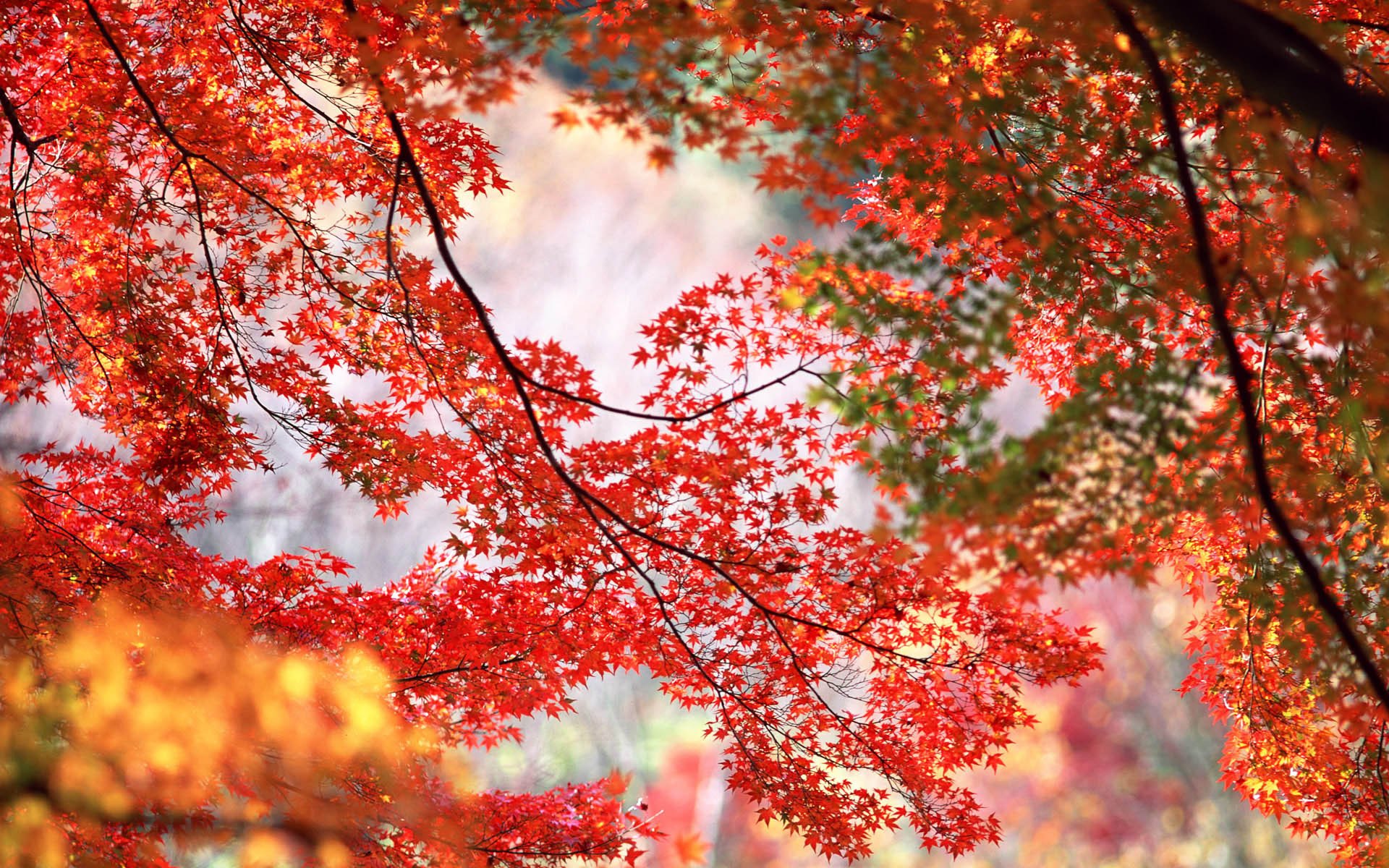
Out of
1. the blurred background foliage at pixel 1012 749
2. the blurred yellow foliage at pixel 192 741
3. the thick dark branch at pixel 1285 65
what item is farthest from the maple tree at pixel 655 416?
the blurred background foliage at pixel 1012 749

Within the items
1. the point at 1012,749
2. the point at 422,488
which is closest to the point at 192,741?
the point at 422,488

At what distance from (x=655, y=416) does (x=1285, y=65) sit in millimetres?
2032

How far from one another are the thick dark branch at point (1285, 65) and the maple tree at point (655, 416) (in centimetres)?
80

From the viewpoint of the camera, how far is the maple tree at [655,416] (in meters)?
2.86

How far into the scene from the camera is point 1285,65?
168 centimetres

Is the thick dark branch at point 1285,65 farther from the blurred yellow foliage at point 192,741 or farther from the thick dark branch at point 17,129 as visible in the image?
the thick dark branch at point 17,129

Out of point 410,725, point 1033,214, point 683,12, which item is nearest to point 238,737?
point 410,725

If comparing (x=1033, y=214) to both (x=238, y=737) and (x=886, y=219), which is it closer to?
(x=886, y=219)

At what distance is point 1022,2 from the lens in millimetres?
3010

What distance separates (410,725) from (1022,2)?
4.01 metres

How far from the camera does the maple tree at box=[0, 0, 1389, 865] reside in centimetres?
286

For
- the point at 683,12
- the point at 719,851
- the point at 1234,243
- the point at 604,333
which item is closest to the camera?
the point at 683,12

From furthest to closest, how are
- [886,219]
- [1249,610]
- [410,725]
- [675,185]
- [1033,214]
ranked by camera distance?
[675,185] → [886,219] → [410,725] → [1249,610] → [1033,214]

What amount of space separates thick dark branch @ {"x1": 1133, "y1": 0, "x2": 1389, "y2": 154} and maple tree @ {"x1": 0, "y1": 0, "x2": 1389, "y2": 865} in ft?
2.61
